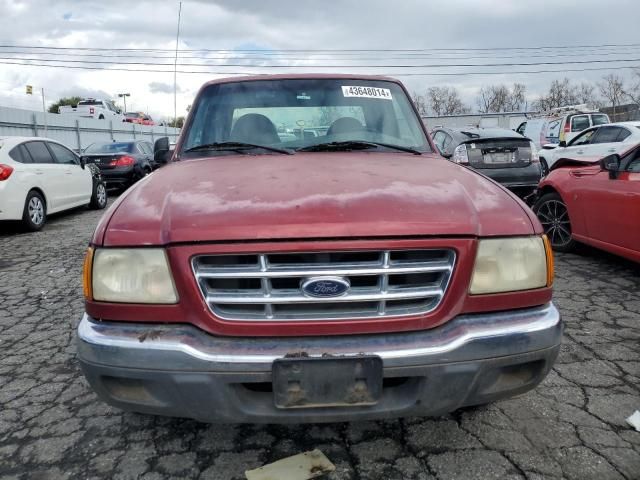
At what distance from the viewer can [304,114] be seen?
10.5ft

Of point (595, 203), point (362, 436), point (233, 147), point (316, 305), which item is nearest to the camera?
point (316, 305)

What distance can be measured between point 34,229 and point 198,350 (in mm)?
7430

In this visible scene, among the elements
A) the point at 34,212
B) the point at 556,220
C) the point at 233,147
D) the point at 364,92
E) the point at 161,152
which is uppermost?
the point at 364,92

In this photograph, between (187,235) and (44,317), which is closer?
(187,235)

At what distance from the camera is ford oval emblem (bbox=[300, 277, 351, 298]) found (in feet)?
5.65

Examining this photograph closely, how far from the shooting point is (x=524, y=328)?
1.81 metres

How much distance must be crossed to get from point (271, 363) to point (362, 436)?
2.92 ft

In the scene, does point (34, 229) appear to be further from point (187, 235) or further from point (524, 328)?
point (524, 328)

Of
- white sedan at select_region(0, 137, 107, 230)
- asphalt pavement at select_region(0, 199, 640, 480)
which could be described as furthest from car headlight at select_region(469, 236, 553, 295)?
white sedan at select_region(0, 137, 107, 230)

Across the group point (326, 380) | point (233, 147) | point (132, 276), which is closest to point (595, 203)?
point (233, 147)

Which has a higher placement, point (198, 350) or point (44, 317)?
point (198, 350)

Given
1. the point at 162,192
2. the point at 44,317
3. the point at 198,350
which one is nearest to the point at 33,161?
the point at 44,317

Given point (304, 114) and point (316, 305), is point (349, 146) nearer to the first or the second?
point (304, 114)

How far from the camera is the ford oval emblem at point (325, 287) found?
5.65ft
